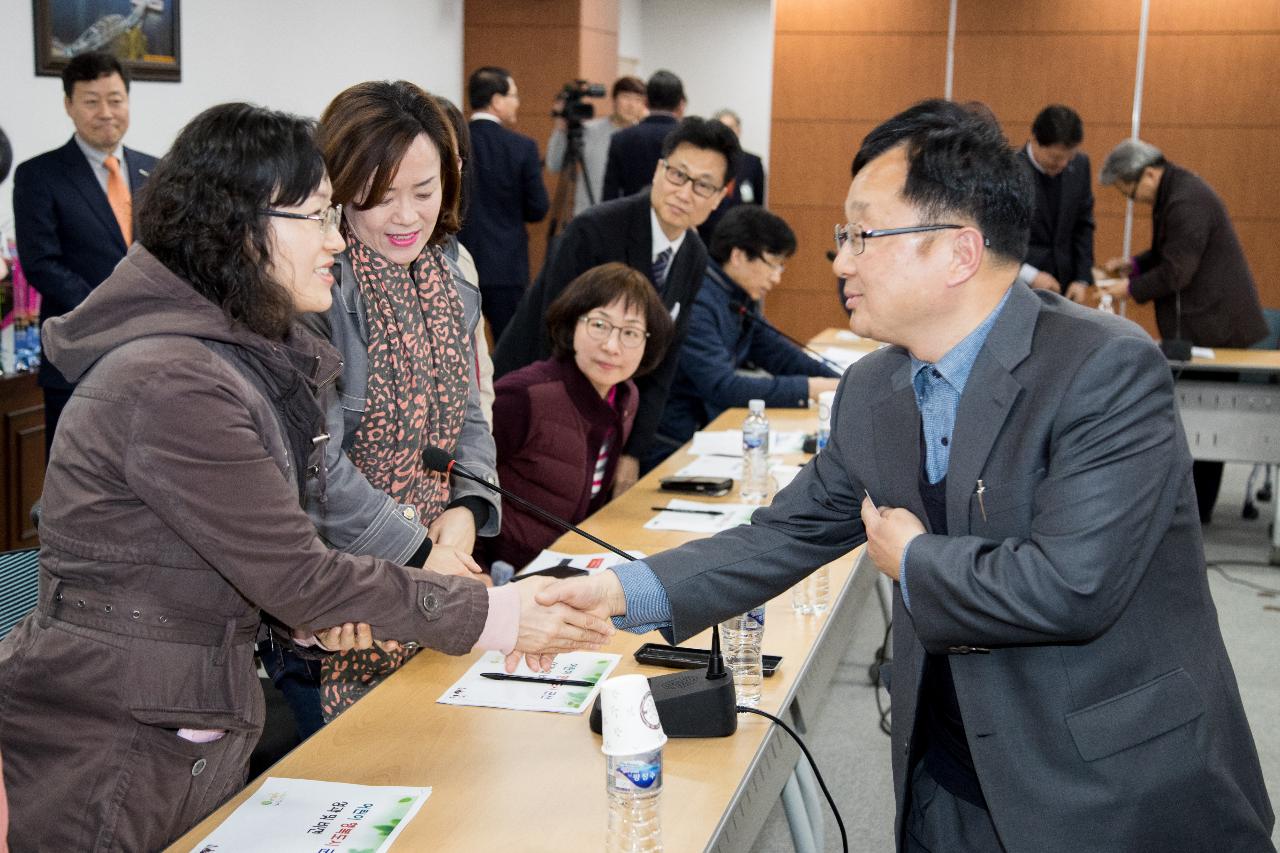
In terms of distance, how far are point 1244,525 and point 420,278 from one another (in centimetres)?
478

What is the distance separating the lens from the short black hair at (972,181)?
5.17ft

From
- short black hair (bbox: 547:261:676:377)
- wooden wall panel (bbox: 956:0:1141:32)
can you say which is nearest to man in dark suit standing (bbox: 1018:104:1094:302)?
wooden wall panel (bbox: 956:0:1141:32)

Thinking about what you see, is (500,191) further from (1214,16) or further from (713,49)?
(713,49)

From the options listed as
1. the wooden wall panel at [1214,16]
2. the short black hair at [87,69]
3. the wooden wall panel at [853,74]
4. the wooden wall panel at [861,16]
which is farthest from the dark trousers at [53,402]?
the wooden wall panel at [1214,16]

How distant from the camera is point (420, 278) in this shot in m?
2.33

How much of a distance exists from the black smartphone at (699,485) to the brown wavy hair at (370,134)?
145cm

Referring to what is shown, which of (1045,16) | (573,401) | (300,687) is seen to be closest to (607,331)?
(573,401)

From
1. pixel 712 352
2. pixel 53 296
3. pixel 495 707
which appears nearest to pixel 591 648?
pixel 495 707

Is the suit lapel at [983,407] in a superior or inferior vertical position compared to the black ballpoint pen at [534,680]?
superior

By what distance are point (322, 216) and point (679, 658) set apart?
0.90 metres

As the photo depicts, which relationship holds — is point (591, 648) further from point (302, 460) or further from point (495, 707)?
point (302, 460)

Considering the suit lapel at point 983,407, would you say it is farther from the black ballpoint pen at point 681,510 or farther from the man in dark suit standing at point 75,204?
the man in dark suit standing at point 75,204

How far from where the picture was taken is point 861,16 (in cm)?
895

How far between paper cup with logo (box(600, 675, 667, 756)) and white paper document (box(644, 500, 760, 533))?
1.53 m
